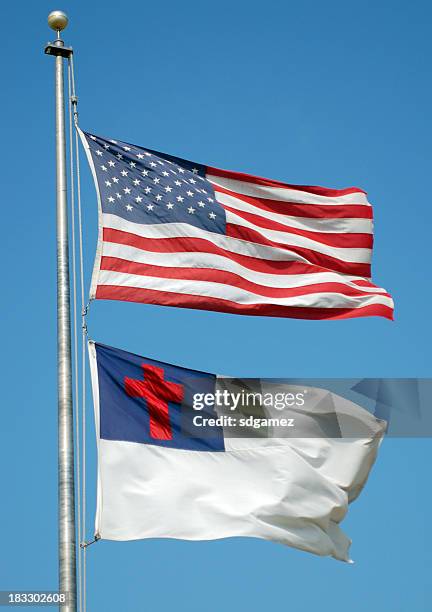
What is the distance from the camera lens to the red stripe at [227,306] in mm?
18158

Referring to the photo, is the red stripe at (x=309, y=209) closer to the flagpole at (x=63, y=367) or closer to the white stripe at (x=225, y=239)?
the white stripe at (x=225, y=239)

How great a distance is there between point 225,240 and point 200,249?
662 mm

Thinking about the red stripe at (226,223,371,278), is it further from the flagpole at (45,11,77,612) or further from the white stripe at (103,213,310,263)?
the flagpole at (45,11,77,612)

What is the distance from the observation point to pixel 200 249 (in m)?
19.6

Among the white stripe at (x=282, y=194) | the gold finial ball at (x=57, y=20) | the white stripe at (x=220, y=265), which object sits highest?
the gold finial ball at (x=57, y=20)

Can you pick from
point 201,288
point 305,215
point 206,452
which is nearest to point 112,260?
point 201,288

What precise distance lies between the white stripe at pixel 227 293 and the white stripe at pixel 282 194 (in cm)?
206

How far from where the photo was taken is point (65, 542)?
15.6 m

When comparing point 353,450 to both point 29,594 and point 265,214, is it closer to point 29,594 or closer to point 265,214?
point 265,214

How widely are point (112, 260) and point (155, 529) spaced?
3865 mm

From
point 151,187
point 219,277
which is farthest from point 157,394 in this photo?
point 151,187

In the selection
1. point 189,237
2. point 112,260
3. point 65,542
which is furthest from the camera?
point 189,237

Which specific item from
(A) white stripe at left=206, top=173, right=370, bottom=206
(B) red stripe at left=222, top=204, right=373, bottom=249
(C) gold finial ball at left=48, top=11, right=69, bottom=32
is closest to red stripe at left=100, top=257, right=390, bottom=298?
(B) red stripe at left=222, top=204, right=373, bottom=249

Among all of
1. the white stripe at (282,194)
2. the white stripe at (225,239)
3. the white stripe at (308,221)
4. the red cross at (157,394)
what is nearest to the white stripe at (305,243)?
the white stripe at (225,239)
